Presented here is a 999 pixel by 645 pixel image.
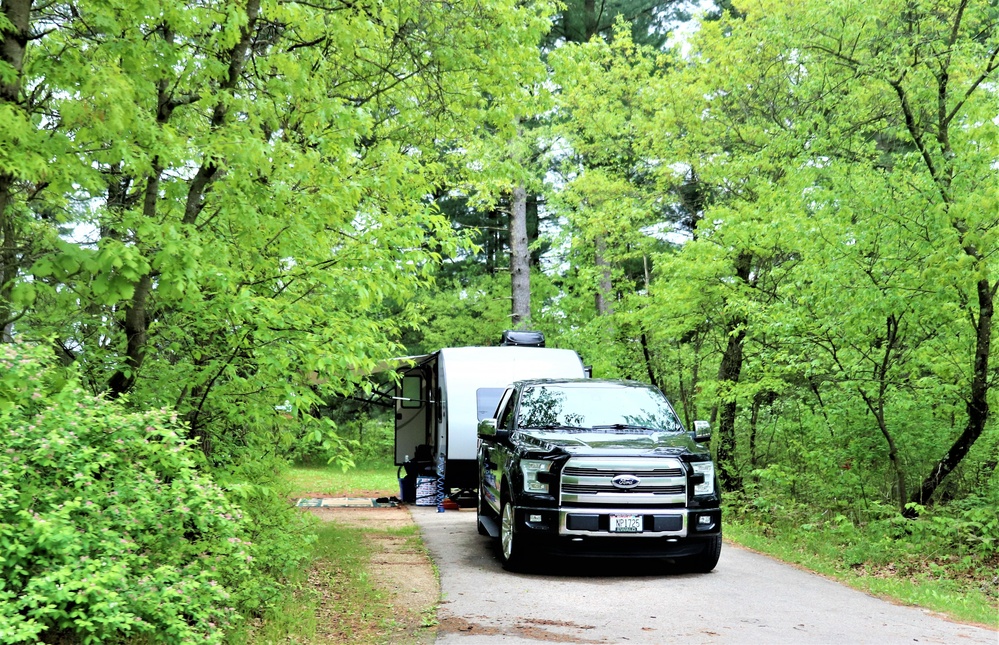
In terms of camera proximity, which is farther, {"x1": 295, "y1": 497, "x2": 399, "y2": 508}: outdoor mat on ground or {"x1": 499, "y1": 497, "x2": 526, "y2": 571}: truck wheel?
{"x1": 295, "y1": 497, "x2": 399, "y2": 508}: outdoor mat on ground

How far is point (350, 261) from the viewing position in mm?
7664

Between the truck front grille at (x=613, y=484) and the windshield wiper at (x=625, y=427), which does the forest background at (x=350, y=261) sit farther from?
the windshield wiper at (x=625, y=427)

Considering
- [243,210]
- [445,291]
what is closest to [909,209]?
[243,210]

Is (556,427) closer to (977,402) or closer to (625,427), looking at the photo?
(625,427)

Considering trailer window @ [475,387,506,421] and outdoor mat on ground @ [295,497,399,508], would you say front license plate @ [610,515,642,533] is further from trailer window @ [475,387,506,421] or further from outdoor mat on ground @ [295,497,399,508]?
outdoor mat on ground @ [295,497,399,508]

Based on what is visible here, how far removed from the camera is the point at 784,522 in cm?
1412

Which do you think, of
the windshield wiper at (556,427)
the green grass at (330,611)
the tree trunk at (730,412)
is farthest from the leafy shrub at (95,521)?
the tree trunk at (730,412)

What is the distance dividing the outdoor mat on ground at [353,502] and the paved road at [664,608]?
913 cm

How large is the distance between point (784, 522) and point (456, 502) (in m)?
6.47

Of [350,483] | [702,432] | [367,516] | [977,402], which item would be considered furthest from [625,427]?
[350,483]

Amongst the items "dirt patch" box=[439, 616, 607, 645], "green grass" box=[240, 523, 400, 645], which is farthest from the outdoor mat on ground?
"dirt patch" box=[439, 616, 607, 645]

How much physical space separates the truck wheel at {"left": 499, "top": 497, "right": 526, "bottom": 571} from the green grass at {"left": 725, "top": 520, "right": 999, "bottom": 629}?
346 centimetres

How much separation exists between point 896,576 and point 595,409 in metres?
3.85

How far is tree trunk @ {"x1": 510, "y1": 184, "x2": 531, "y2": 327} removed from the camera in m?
25.7
